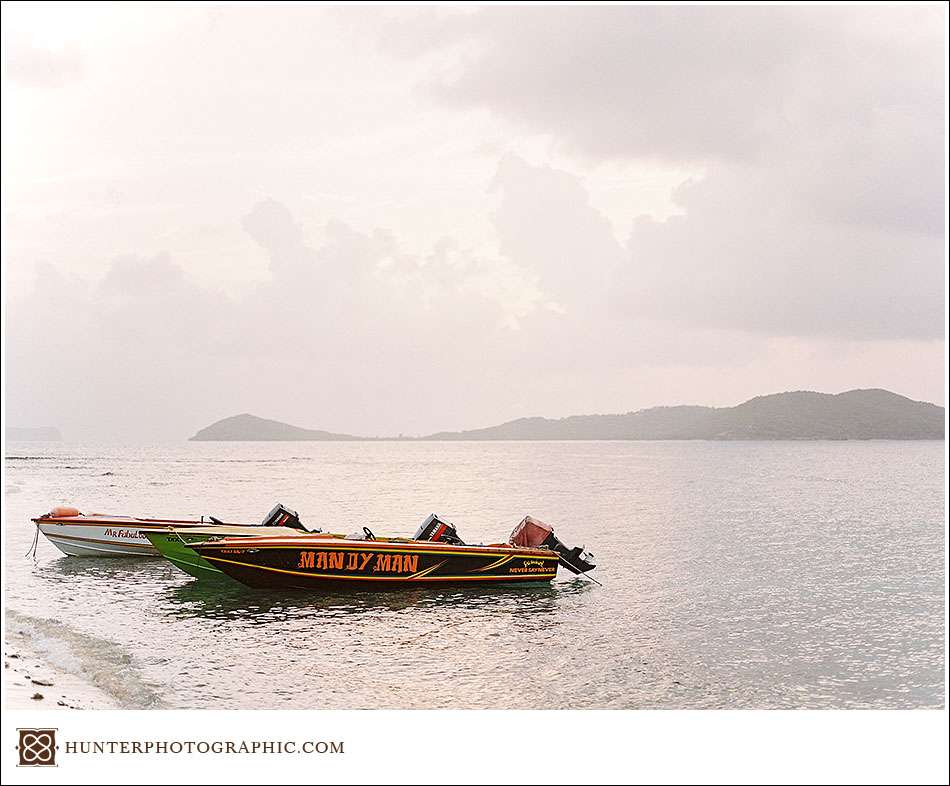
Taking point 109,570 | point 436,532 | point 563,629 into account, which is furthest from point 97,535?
point 563,629

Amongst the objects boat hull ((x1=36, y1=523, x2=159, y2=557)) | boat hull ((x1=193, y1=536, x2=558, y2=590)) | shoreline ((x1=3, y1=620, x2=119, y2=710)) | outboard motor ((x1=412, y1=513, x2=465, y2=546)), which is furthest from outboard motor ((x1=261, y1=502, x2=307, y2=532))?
shoreline ((x1=3, y1=620, x2=119, y2=710))

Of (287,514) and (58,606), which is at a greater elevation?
(287,514)

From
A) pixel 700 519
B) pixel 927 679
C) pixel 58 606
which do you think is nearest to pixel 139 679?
pixel 58 606

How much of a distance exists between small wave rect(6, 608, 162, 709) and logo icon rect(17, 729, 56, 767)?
3.00 feet

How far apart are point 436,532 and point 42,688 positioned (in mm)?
5010

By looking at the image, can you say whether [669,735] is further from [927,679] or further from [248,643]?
[248,643]

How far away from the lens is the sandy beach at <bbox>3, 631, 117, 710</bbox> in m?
6.36

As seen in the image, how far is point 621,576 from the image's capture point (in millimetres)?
12820

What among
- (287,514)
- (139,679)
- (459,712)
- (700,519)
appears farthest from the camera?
(700,519)

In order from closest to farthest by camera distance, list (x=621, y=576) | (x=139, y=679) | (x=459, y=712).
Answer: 1. (x=459, y=712)
2. (x=139, y=679)
3. (x=621, y=576)

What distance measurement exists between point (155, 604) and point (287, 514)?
7.52ft

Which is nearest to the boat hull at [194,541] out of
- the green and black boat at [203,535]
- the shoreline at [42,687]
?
the green and black boat at [203,535]

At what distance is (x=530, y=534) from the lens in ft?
37.1

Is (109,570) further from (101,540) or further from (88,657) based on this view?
(88,657)
